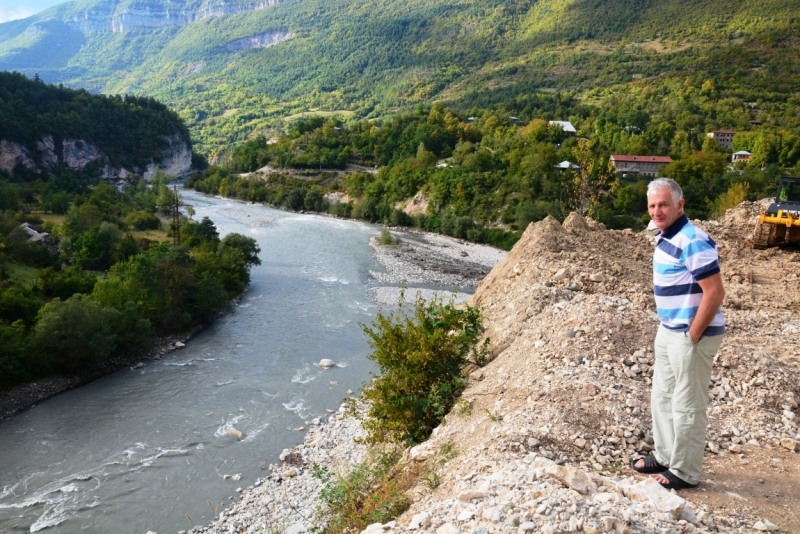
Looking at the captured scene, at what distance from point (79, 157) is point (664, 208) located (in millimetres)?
79523

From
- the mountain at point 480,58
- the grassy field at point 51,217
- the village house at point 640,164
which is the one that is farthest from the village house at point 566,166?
the grassy field at point 51,217

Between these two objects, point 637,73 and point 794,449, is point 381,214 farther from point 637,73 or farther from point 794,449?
point 637,73

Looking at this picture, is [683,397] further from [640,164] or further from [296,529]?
[640,164]

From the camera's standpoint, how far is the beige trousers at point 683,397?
4.13 meters

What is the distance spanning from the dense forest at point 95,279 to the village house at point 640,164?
3308 cm

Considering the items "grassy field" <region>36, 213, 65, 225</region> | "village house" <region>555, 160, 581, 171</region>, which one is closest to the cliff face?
"grassy field" <region>36, 213, 65, 225</region>

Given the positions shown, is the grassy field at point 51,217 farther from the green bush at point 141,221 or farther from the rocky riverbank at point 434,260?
the rocky riverbank at point 434,260

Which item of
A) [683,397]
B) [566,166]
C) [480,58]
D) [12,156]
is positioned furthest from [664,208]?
[480,58]

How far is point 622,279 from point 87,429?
45.1ft

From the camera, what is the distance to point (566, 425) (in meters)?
5.45

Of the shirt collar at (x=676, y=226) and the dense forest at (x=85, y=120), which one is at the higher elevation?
the dense forest at (x=85, y=120)

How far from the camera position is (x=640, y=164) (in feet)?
153

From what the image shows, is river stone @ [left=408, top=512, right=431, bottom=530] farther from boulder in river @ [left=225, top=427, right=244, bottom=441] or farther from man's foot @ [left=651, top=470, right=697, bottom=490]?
boulder in river @ [left=225, top=427, right=244, bottom=441]

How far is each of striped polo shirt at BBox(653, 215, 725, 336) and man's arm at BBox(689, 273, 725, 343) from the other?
0.05 metres
